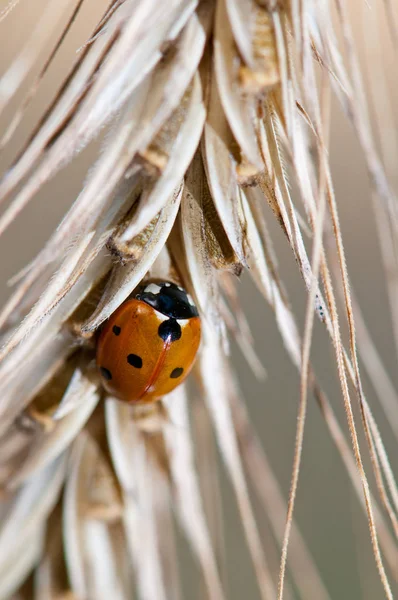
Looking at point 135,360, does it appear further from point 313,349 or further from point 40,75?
point 313,349

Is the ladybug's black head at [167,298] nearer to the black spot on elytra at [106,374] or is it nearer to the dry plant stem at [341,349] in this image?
the black spot on elytra at [106,374]

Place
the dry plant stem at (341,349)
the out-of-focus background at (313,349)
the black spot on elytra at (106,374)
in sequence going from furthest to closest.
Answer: the out-of-focus background at (313,349) < the black spot on elytra at (106,374) < the dry plant stem at (341,349)

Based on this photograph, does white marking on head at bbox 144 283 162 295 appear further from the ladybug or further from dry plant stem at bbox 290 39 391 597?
dry plant stem at bbox 290 39 391 597

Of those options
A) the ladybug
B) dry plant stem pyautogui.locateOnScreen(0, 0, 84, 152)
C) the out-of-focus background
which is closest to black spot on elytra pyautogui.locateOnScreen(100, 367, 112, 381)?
the ladybug

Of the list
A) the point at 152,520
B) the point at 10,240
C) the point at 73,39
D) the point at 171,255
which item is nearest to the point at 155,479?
the point at 152,520

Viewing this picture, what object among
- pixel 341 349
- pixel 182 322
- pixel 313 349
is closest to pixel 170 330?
A: pixel 182 322

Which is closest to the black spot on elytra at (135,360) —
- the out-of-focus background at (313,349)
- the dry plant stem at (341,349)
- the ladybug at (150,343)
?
the ladybug at (150,343)

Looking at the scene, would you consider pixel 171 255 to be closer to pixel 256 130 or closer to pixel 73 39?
pixel 256 130
